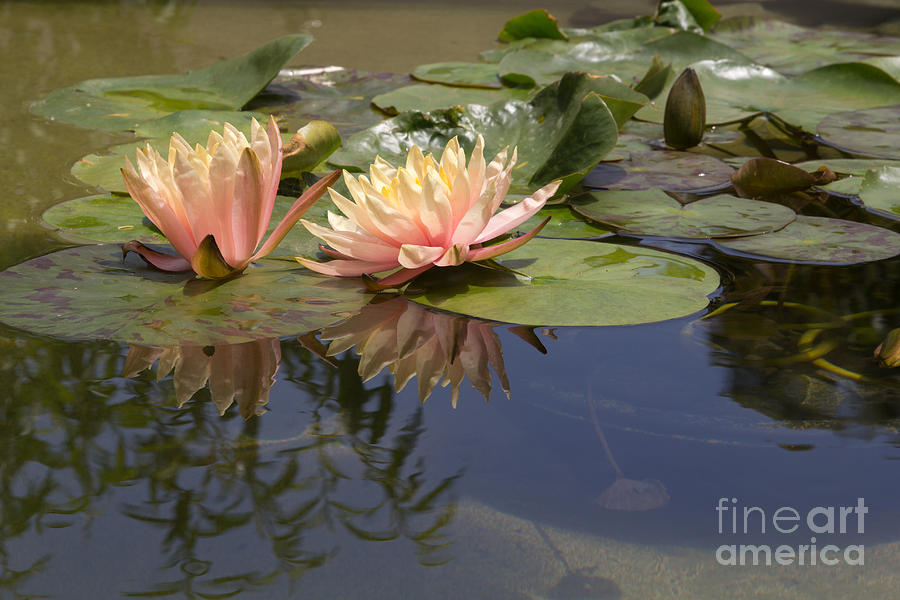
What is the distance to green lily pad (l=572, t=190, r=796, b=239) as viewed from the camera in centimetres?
151

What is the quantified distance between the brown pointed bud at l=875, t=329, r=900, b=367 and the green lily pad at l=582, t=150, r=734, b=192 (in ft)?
2.48

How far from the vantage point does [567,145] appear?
1.63 m

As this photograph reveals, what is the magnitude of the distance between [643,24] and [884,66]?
121 centimetres

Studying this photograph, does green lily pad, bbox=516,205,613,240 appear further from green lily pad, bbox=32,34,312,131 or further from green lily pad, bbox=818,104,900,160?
green lily pad, bbox=32,34,312,131

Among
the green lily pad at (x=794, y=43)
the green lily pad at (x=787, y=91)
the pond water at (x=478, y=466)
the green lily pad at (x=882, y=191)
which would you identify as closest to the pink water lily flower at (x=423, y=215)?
the pond water at (x=478, y=466)

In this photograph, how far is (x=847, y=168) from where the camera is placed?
188 cm

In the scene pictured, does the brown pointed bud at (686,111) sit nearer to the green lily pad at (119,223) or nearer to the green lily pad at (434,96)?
the green lily pad at (434,96)

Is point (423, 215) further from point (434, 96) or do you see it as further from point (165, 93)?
point (165, 93)

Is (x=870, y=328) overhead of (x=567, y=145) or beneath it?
beneath

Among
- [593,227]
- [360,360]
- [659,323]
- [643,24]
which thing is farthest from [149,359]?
[643,24]

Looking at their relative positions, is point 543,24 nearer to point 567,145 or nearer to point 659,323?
point 567,145

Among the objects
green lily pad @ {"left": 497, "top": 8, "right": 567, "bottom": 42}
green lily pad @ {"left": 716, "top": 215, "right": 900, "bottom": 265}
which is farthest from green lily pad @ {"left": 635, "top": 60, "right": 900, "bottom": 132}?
green lily pad @ {"left": 497, "top": 8, "right": 567, "bottom": 42}

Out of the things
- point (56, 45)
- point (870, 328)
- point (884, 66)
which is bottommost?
point (870, 328)

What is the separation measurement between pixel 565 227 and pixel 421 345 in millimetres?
550
